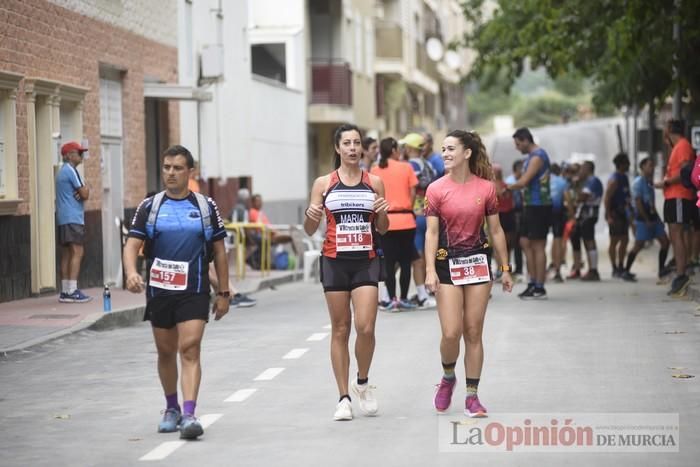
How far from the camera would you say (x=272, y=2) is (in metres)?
41.6

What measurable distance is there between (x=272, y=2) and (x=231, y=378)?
30098 millimetres

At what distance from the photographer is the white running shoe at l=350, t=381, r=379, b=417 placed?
1015 centimetres

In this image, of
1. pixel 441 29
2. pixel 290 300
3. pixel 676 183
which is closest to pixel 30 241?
pixel 290 300

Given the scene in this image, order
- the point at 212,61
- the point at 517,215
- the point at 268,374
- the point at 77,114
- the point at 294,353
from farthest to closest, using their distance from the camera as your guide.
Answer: the point at 212,61, the point at 517,215, the point at 77,114, the point at 294,353, the point at 268,374

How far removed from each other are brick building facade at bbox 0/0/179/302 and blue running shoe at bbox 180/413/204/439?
1051 centimetres

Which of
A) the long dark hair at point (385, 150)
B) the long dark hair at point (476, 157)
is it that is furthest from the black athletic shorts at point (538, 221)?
the long dark hair at point (476, 157)

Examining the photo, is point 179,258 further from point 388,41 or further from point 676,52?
point 388,41

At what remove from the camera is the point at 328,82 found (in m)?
45.0

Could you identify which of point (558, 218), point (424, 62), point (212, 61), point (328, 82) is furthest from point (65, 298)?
point (424, 62)

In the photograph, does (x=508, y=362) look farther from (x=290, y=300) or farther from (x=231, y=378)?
(x=290, y=300)

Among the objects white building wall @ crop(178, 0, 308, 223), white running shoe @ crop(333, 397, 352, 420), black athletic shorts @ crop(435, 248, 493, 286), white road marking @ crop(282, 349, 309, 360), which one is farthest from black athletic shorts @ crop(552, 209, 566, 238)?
white running shoe @ crop(333, 397, 352, 420)

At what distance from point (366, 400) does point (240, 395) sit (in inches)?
58.5

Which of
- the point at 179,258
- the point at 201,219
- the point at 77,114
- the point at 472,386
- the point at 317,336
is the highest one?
the point at 77,114

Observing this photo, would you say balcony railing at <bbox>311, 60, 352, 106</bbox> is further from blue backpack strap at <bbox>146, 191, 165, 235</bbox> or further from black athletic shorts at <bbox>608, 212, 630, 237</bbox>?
blue backpack strap at <bbox>146, 191, 165, 235</bbox>
